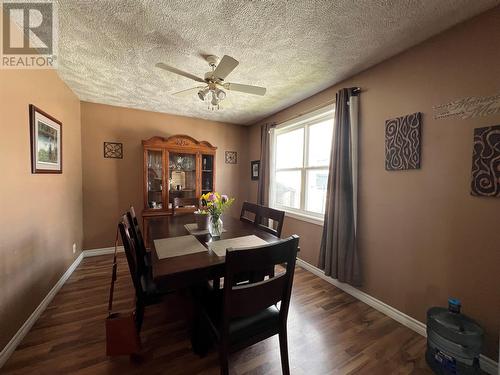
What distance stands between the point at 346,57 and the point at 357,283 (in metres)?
2.25

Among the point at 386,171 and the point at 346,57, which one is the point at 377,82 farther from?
the point at 386,171

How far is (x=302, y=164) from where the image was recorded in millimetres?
3068

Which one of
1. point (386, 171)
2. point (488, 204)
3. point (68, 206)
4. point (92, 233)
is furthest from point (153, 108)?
point (488, 204)

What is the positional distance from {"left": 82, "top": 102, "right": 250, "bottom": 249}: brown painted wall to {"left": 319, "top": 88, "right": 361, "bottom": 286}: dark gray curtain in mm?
2723

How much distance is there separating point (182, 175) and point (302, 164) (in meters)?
2.11

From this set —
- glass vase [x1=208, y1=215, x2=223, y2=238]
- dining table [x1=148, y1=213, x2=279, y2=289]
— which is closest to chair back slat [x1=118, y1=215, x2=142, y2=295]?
dining table [x1=148, y1=213, x2=279, y2=289]

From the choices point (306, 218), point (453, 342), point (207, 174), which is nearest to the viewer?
point (453, 342)

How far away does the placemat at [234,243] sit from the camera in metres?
1.42

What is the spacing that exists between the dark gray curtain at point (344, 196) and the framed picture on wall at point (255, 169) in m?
1.84

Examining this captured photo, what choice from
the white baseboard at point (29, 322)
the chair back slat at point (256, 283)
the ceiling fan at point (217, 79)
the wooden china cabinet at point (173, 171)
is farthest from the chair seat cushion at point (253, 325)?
the wooden china cabinet at point (173, 171)

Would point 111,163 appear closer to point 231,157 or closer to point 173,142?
point 173,142

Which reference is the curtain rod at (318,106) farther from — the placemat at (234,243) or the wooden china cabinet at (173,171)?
the placemat at (234,243)

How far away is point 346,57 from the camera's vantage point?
185cm

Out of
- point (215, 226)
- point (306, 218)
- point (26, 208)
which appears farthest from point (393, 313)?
point (26, 208)
